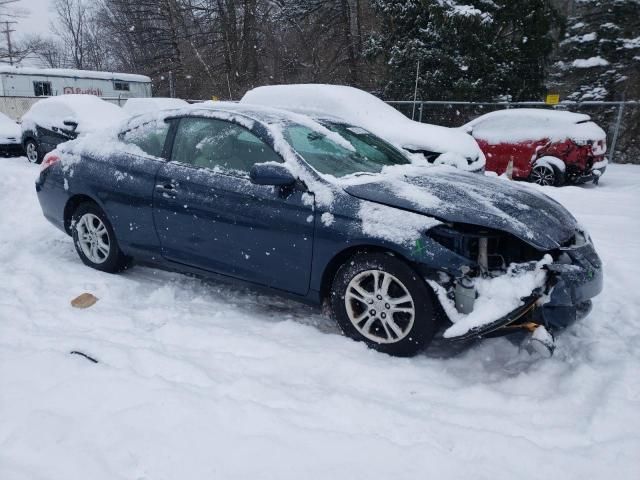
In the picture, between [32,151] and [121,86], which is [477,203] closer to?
[32,151]

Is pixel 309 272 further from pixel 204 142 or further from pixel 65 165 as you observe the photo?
pixel 65 165

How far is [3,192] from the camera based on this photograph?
22.6 ft

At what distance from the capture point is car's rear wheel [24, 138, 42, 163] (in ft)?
37.1

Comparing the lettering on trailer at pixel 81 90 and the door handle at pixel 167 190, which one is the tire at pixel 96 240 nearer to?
the door handle at pixel 167 190

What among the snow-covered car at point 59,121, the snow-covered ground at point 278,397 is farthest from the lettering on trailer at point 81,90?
the snow-covered ground at point 278,397

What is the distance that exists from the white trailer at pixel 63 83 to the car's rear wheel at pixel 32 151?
9918mm

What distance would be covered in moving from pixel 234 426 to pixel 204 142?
7.41ft

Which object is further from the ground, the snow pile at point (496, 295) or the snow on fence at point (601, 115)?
the snow on fence at point (601, 115)

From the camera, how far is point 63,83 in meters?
20.7

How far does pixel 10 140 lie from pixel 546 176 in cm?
1228

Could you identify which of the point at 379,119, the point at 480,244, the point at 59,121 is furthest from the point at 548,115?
the point at 59,121

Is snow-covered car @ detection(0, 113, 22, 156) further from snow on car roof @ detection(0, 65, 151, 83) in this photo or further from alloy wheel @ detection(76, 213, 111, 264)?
alloy wheel @ detection(76, 213, 111, 264)

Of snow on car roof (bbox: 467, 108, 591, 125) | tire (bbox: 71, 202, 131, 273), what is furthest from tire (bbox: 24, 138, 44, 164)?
snow on car roof (bbox: 467, 108, 591, 125)

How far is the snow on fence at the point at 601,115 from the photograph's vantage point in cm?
1278
